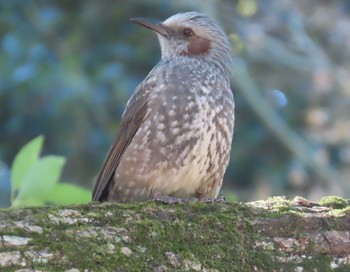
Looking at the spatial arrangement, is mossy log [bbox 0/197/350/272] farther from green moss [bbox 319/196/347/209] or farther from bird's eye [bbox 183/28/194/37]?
bird's eye [bbox 183/28/194/37]

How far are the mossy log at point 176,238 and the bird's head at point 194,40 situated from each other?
2142mm

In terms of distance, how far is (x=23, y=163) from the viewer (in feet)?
11.2

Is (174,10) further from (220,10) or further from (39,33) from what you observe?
(39,33)

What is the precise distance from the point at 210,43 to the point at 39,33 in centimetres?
470

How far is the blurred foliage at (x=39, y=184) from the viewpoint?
130 inches

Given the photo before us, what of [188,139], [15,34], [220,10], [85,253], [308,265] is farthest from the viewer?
[220,10]

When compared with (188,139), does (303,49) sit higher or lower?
higher

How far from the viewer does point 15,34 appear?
9953mm

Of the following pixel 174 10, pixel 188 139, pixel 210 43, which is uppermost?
pixel 174 10

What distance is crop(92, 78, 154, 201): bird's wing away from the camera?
199 inches

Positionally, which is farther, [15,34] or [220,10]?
[220,10]

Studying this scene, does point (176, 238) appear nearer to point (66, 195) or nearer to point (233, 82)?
point (66, 195)

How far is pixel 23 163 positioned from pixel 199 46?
2418 mm

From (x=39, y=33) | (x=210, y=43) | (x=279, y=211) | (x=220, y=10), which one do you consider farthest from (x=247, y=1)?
(x=279, y=211)
